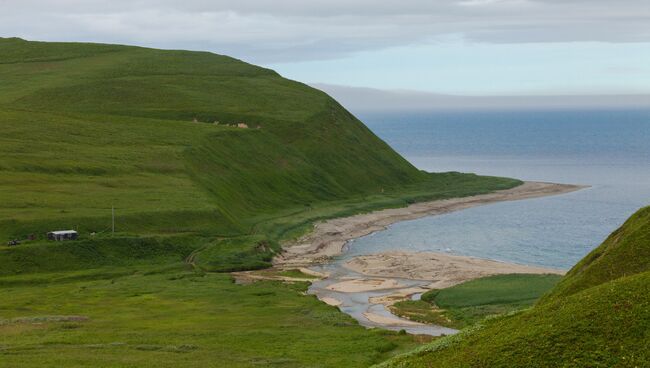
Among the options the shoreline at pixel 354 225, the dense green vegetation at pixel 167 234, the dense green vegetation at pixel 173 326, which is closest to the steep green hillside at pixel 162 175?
the dense green vegetation at pixel 167 234

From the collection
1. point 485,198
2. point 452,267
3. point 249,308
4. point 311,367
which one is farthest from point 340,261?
point 485,198

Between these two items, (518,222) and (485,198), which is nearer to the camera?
(518,222)

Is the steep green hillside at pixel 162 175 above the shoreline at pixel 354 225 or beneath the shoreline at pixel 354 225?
above

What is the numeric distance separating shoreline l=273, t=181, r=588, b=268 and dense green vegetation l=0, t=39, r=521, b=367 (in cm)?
265

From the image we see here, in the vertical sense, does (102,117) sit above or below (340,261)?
above

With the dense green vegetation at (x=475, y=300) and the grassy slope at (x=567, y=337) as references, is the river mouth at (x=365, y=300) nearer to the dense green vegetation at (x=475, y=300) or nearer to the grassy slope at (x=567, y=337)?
the dense green vegetation at (x=475, y=300)

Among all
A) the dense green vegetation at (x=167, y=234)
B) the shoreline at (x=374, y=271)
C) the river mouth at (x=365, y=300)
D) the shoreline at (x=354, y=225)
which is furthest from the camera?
the shoreline at (x=354, y=225)

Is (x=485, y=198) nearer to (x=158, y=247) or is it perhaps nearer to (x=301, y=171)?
(x=301, y=171)

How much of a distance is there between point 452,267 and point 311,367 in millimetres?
53386

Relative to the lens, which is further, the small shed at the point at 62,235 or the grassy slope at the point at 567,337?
the small shed at the point at 62,235

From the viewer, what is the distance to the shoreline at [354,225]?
120m

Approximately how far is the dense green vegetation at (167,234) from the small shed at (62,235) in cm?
99

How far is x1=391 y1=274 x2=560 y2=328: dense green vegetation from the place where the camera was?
78594mm

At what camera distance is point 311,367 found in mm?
56406
